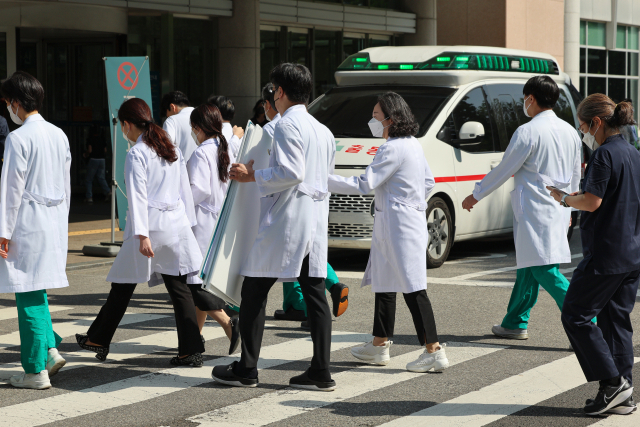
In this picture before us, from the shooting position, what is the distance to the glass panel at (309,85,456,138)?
10.3 meters

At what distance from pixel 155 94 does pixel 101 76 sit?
5.52ft

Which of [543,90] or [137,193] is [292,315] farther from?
[543,90]

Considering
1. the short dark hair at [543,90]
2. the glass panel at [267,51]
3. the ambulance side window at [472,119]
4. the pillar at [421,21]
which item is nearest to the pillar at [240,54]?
the glass panel at [267,51]

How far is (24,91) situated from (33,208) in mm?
708

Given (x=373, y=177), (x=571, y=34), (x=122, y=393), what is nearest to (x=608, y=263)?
(x=373, y=177)

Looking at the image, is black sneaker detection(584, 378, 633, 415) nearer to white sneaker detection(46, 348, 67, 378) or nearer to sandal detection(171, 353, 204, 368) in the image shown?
sandal detection(171, 353, 204, 368)

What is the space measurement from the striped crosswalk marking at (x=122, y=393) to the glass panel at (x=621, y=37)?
27435 mm

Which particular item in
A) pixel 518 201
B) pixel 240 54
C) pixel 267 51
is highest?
pixel 267 51

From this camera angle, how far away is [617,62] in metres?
31.3

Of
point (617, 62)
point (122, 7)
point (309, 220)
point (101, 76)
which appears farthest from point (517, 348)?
point (617, 62)

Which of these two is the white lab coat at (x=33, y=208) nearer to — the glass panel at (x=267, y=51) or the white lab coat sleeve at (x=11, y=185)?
the white lab coat sleeve at (x=11, y=185)

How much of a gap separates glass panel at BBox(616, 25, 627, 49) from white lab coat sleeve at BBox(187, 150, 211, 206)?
2701 centimetres

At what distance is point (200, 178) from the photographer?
6824 millimetres

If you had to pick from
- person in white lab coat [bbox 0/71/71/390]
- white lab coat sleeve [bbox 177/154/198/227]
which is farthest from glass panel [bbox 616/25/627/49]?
person in white lab coat [bbox 0/71/71/390]
